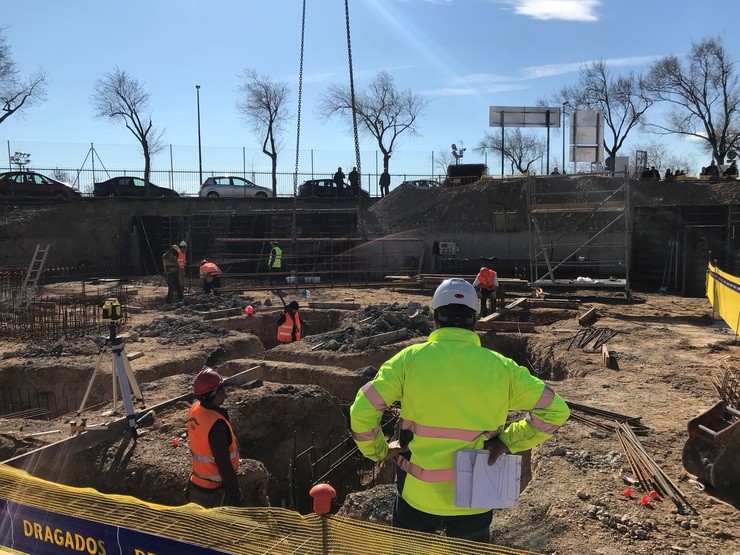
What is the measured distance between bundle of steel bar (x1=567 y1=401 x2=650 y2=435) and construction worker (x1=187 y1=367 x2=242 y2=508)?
13.6 ft

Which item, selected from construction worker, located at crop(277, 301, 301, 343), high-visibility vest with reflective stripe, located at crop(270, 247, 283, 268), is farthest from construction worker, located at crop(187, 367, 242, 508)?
high-visibility vest with reflective stripe, located at crop(270, 247, 283, 268)

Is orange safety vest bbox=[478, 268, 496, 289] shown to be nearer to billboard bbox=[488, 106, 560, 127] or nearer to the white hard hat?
the white hard hat

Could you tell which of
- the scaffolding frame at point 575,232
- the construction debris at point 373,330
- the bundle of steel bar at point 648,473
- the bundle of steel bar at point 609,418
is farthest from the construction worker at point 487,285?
the bundle of steel bar at point 648,473

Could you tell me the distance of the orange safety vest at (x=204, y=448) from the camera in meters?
4.39

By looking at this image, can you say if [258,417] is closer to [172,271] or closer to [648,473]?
[648,473]

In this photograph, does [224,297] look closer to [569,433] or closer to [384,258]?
[384,258]

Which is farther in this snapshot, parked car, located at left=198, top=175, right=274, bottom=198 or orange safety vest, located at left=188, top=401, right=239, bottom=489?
parked car, located at left=198, top=175, right=274, bottom=198

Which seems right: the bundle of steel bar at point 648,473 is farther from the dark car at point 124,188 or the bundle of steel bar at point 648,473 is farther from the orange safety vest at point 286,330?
the dark car at point 124,188

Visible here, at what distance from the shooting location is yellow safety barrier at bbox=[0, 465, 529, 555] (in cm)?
255

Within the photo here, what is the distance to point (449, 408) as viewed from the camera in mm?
2762

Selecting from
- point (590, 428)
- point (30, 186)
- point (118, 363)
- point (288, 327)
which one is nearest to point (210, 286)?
point (288, 327)

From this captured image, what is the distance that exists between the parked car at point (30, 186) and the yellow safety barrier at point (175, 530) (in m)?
27.2

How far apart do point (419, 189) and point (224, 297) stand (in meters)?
16.0

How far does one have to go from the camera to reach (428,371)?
2.78 metres
